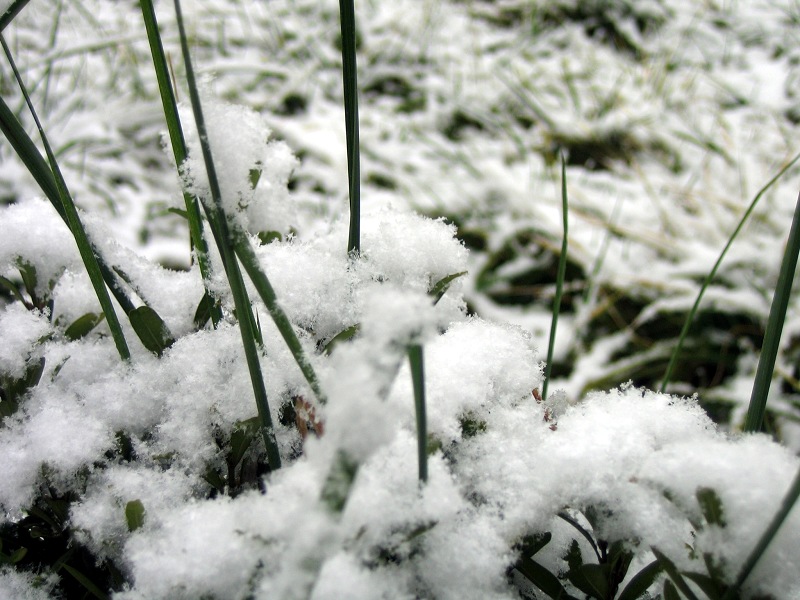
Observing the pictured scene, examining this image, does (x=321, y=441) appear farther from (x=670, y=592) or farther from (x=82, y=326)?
(x=82, y=326)

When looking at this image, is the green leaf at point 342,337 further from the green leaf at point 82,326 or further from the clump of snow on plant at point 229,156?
the green leaf at point 82,326

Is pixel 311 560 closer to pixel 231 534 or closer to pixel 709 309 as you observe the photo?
pixel 231 534

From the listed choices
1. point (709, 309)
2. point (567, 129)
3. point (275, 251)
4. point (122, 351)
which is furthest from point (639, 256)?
point (122, 351)

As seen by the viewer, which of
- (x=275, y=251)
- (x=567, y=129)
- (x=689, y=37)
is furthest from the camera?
(x=689, y=37)

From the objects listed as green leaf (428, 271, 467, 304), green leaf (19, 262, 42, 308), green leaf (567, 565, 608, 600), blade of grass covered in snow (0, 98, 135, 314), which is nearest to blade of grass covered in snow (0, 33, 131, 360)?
blade of grass covered in snow (0, 98, 135, 314)

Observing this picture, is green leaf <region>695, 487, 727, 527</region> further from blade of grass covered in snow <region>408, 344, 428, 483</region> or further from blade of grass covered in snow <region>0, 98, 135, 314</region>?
blade of grass covered in snow <region>0, 98, 135, 314</region>

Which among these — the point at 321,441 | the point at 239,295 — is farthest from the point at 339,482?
the point at 239,295

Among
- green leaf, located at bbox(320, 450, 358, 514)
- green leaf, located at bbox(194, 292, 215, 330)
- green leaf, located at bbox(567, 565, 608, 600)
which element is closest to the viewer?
green leaf, located at bbox(320, 450, 358, 514)
